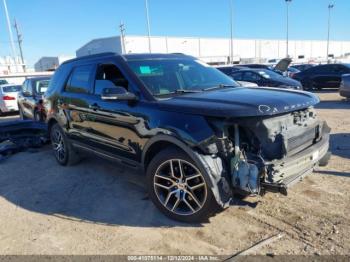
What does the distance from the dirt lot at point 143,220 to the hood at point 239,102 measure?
1139 millimetres

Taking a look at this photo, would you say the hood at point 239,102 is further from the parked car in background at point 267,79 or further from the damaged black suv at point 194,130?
the parked car in background at point 267,79

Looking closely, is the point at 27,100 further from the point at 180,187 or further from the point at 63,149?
the point at 180,187

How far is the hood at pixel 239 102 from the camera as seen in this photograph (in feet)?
10.3

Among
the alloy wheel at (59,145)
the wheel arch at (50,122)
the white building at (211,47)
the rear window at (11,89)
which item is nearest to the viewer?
the alloy wheel at (59,145)

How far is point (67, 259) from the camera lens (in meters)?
3.14

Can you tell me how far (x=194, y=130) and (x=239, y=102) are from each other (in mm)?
559

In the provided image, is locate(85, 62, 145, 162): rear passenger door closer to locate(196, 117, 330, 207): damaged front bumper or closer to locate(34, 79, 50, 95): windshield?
locate(196, 117, 330, 207): damaged front bumper

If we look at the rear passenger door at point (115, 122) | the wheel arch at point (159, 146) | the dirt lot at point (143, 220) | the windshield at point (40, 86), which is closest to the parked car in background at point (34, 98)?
the windshield at point (40, 86)

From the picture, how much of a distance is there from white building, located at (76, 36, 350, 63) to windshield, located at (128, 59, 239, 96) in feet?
148

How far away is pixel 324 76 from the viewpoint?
55.6 ft

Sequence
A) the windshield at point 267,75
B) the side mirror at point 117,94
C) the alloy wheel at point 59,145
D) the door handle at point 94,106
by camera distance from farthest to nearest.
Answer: the windshield at point 267,75
the alloy wheel at point 59,145
the door handle at point 94,106
the side mirror at point 117,94

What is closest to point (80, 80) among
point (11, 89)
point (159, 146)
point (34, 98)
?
point (159, 146)

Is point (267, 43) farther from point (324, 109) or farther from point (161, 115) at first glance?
point (161, 115)

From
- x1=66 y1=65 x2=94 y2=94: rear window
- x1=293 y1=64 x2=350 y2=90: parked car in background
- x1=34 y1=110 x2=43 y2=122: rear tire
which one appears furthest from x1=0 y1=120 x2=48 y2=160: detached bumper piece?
x1=293 y1=64 x2=350 y2=90: parked car in background
